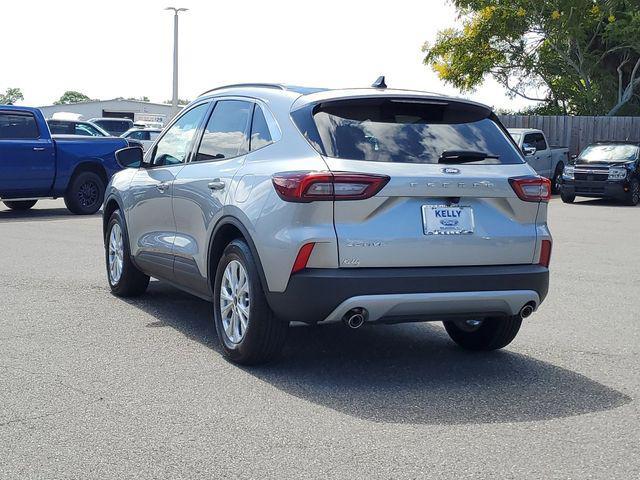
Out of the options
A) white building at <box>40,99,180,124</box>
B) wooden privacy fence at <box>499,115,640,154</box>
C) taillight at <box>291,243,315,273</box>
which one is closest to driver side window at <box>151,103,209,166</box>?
taillight at <box>291,243,315,273</box>

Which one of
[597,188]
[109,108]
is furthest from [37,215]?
[109,108]

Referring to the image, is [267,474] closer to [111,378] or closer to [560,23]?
[111,378]

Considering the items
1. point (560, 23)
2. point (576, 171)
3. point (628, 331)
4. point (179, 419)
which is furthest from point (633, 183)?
point (179, 419)

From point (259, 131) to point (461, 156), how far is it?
1.36m

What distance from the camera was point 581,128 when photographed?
37375mm

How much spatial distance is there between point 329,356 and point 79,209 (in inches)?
529

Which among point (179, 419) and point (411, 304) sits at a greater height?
point (411, 304)

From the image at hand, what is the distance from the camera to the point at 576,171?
2642 centimetres

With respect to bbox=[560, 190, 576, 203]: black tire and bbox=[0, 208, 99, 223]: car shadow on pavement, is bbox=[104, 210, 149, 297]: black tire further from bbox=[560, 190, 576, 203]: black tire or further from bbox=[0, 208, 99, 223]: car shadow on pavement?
bbox=[560, 190, 576, 203]: black tire

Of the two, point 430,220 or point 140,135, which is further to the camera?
point 140,135

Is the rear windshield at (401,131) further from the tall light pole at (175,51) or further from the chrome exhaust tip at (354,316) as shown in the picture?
the tall light pole at (175,51)

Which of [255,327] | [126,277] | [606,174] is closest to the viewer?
[255,327]

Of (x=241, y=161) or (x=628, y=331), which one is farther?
(x=628, y=331)

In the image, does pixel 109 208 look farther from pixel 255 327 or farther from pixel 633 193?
pixel 633 193
